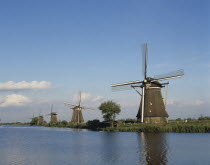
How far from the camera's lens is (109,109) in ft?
181

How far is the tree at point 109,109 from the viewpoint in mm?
55125

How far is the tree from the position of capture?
55.1 metres

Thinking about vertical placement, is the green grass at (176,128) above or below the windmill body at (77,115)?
below

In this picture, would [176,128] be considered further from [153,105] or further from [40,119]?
[40,119]

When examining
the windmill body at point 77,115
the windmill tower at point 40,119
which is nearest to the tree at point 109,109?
the windmill body at point 77,115

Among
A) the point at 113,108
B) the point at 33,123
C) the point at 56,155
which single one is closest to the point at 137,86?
the point at 113,108

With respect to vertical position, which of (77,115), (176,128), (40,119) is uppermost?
(77,115)

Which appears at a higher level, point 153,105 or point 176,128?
point 153,105

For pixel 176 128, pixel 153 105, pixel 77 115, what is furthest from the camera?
pixel 77 115

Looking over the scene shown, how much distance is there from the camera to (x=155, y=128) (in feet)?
140

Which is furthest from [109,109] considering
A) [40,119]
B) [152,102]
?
[40,119]

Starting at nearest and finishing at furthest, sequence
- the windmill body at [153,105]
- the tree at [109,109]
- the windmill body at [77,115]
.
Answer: the windmill body at [153,105]
the tree at [109,109]
the windmill body at [77,115]

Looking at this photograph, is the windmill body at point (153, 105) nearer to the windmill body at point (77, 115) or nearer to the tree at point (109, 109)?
the tree at point (109, 109)

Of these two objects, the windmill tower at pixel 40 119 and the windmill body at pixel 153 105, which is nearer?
the windmill body at pixel 153 105
